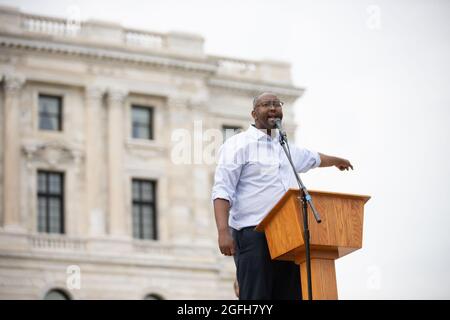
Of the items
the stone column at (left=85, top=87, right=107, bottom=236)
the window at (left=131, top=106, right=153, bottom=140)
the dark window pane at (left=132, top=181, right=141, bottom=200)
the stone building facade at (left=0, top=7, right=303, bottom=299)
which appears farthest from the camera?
the window at (left=131, top=106, right=153, bottom=140)

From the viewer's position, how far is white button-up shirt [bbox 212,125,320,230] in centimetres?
652

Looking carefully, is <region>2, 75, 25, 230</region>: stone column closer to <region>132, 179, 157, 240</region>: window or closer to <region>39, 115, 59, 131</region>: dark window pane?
<region>39, 115, 59, 131</region>: dark window pane

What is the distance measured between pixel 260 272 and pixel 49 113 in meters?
27.8

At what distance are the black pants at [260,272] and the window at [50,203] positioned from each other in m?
26.7

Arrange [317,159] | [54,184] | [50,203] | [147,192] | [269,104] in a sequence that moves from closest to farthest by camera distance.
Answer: [269,104] → [317,159] → [50,203] → [54,184] → [147,192]

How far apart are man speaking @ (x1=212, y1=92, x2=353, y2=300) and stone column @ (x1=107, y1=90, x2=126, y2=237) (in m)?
26.6

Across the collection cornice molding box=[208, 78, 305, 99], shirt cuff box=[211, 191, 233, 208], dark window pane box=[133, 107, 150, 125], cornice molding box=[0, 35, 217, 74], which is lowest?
shirt cuff box=[211, 191, 233, 208]

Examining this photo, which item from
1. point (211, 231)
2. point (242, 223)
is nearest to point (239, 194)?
point (242, 223)

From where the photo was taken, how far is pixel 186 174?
34.6 m

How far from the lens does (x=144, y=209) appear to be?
34156 millimetres

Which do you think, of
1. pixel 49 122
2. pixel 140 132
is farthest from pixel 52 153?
pixel 140 132

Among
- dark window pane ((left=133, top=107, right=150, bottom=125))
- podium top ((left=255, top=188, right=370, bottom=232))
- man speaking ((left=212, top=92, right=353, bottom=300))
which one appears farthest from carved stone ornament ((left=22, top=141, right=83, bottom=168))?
podium top ((left=255, top=188, right=370, bottom=232))

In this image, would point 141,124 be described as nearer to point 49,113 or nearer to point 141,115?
point 141,115

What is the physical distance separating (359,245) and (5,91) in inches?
1092
